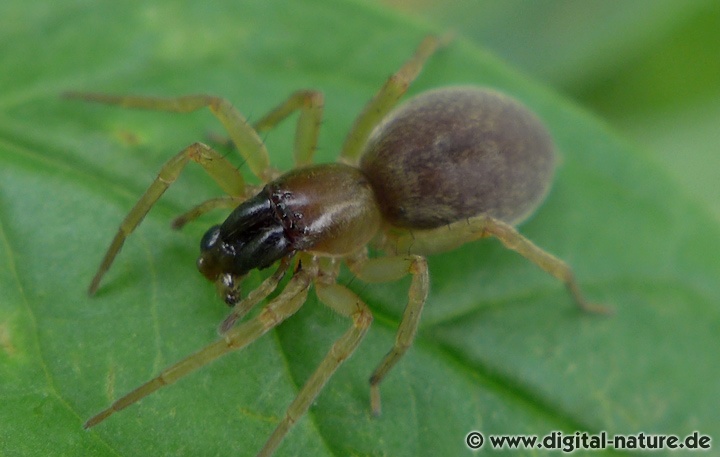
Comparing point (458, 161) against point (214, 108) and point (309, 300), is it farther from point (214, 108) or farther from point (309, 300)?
point (214, 108)

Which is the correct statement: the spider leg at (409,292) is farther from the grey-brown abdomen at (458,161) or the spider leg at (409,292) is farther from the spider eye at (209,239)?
the spider eye at (209,239)

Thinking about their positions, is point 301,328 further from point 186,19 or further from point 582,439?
point 186,19

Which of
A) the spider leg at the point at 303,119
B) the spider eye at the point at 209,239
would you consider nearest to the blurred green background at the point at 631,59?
the spider leg at the point at 303,119

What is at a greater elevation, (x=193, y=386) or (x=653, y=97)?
(x=653, y=97)

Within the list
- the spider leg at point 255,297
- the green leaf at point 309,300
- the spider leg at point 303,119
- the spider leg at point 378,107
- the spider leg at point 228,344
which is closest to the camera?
the spider leg at point 228,344

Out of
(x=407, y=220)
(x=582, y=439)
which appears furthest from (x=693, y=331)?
(x=407, y=220)

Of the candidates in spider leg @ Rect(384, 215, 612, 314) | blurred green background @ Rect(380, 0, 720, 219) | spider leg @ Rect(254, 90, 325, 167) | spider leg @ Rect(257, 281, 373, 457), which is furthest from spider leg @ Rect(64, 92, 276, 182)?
blurred green background @ Rect(380, 0, 720, 219)
